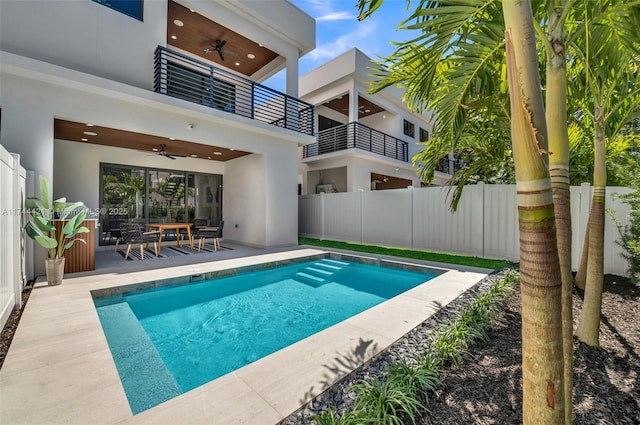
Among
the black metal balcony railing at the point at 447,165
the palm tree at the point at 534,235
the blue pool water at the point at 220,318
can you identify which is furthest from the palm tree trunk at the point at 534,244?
the black metal balcony railing at the point at 447,165

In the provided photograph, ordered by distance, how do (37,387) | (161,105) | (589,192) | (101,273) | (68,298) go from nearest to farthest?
(37,387)
(68,298)
(101,273)
(589,192)
(161,105)

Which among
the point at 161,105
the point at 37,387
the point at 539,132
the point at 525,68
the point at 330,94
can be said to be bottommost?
the point at 37,387

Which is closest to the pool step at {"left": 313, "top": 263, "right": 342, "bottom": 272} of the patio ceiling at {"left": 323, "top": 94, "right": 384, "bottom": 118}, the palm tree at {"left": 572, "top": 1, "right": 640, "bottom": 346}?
the palm tree at {"left": 572, "top": 1, "right": 640, "bottom": 346}

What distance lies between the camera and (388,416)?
1.98 metres

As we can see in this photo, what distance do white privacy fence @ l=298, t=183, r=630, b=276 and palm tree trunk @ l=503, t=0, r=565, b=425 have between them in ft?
24.1

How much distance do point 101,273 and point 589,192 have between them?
11312 millimetres

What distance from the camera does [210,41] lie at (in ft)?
33.2

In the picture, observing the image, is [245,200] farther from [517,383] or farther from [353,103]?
[517,383]

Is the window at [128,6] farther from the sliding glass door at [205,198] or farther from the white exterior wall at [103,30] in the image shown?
the sliding glass door at [205,198]

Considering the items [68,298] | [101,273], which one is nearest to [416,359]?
[68,298]

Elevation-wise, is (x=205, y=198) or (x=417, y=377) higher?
(x=205, y=198)

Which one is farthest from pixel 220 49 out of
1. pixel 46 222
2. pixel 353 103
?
pixel 46 222

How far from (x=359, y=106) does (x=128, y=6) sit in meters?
11.3

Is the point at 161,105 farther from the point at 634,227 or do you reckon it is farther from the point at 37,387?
the point at 634,227
